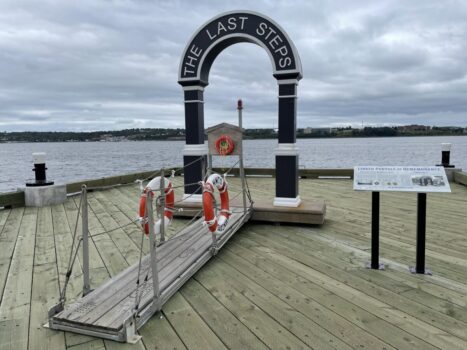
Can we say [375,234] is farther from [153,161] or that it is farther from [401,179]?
[153,161]

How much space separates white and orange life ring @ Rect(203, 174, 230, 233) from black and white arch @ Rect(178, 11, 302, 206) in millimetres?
811

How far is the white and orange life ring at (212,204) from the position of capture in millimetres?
3926

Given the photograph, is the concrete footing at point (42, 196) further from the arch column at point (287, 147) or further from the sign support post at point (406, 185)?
the sign support post at point (406, 185)

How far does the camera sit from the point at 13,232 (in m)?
5.26

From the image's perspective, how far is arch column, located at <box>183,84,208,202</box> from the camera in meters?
6.11

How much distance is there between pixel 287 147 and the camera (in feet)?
18.4

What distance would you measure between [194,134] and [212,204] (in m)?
2.37

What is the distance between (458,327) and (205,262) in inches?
87.3

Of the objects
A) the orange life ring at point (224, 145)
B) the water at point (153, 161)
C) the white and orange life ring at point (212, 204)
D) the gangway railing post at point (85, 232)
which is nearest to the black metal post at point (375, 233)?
the white and orange life ring at point (212, 204)

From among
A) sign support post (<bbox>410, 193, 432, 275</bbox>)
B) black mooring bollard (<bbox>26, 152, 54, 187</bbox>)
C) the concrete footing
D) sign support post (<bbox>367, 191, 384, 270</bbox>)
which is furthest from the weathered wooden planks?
black mooring bollard (<bbox>26, 152, 54, 187</bbox>)

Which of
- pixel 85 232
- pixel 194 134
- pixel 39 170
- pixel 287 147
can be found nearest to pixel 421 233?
pixel 287 147

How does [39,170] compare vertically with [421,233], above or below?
above

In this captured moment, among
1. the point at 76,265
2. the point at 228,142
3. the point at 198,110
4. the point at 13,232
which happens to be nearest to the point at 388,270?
the point at 228,142

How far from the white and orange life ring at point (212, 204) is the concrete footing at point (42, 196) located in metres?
4.25
